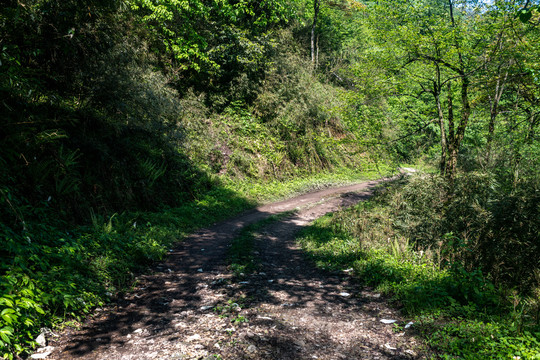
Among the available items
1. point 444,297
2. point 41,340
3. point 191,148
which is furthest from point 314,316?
point 191,148

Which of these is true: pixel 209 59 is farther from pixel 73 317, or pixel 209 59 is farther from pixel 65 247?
pixel 73 317

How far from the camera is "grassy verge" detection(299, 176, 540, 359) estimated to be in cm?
329

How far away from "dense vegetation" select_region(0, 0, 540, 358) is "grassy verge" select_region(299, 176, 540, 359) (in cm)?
5

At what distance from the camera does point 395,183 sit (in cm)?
1284

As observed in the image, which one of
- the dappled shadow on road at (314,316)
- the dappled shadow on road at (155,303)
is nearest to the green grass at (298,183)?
the dappled shadow on road at (155,303)

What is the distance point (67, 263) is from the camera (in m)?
4.89

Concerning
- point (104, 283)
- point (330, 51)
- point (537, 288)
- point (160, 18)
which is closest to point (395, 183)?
point (537, 288)

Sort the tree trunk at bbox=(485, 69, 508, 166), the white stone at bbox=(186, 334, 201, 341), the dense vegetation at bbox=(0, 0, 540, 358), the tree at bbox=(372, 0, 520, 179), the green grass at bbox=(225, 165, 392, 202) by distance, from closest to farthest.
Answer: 1. the white stone at bbox=(186, 334, 201, 341)
2. the dense vegetation at bbox=(0, 0, 540, 358)
3. the tree trunk at bbox=(485, 69, 508, 166)
4. the tree at bbox=(372, 0, 520, 179)
5. the green grass at bbox=(225, 165, 392, 202)

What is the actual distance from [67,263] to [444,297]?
6316 millimetres


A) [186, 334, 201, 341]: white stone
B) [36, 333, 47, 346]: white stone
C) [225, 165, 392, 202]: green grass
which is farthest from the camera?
[225, 165, 392, 202]: green grass

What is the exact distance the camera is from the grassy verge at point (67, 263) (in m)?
3.50

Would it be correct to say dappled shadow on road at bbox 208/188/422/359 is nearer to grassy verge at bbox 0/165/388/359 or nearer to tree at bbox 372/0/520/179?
grassy verge at bbox 0/165/388/359

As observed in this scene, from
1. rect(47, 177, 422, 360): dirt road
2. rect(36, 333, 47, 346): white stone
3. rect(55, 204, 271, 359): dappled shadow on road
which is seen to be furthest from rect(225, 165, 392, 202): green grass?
rect(36, 333, 47, 346): white stone

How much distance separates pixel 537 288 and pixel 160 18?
18.8 meters
